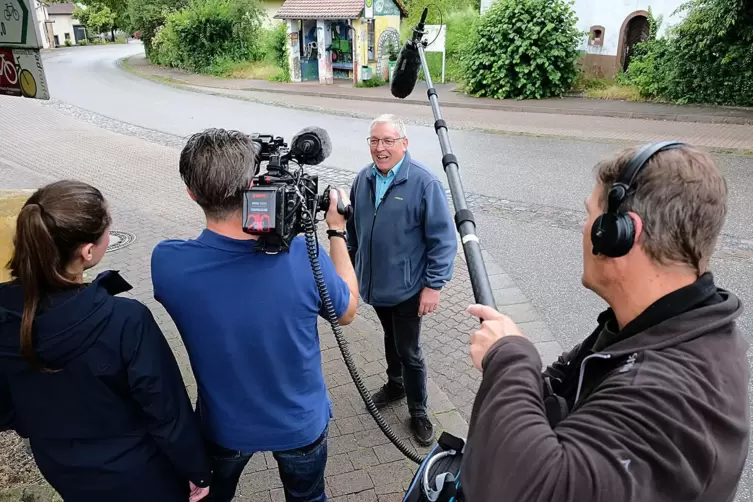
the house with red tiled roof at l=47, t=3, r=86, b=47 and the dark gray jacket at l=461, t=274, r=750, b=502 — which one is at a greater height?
the house with red tiled roof at l=47, t=3, r=86, b=47

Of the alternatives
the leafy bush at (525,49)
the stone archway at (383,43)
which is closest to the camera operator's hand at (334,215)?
the leafy bush at (525,49)

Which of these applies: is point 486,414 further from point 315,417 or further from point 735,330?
point 315,417

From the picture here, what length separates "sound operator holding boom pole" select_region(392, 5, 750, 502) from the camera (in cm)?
112

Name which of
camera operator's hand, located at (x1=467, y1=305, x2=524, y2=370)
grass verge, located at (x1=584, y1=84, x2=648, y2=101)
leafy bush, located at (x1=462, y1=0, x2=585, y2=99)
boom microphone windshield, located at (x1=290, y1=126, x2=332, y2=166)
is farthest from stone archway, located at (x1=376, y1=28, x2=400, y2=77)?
camera operator's hand, located at (x1=467, y1=305, x2=524, y2=370)

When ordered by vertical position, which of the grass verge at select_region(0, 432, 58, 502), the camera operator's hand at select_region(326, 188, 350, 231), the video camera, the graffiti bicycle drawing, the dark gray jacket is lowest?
the grass verge at select_region(0, 432, 58, 502)

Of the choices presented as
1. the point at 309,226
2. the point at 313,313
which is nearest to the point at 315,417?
the point at 313,313

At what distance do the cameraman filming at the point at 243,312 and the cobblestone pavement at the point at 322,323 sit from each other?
3.45 ft

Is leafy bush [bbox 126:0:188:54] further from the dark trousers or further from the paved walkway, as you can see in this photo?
the dark trousers

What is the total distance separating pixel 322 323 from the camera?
500cm

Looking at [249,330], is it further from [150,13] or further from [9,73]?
[150,13]

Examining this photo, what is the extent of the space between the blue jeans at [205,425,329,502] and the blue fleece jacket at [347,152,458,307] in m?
1.25

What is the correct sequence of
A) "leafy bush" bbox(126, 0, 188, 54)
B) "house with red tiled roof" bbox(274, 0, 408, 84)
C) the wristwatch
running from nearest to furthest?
1. the wristwatch
2. "house with red tiled roof" bbox(274, 0, 408, 84)
3. "leafy bush" bbox(126, 0, 188, 54)

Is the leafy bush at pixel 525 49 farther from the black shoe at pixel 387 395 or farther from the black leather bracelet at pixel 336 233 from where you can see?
the black leather bracelet at pixel 336 233

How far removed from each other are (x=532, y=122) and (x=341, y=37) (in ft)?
40.4
